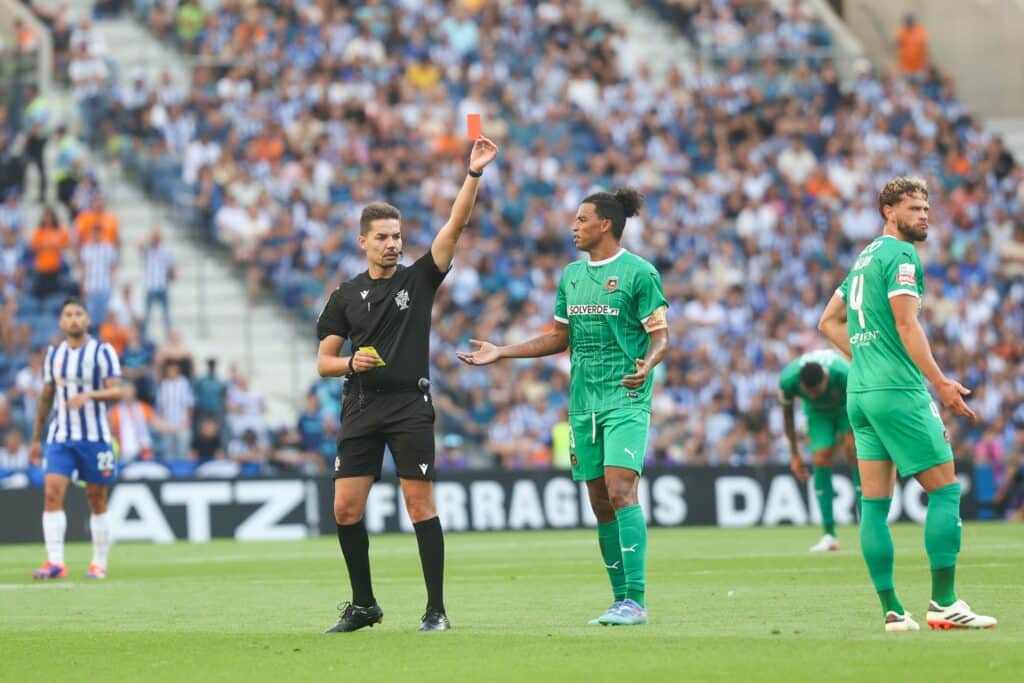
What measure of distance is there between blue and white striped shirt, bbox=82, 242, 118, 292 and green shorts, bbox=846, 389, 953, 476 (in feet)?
66.3

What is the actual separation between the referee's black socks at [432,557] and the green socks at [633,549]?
1.09 meters

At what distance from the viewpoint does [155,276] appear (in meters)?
29.5

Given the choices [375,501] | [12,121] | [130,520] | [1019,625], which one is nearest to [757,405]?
[375,501]

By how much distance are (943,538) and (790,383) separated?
9457 mm

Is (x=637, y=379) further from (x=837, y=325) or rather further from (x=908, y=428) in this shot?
(x=908, y=428)

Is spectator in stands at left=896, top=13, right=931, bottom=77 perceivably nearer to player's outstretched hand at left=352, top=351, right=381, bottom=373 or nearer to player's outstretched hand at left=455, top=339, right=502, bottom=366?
player's outstretched hand at left=455, top=339, right=502, bottom=366

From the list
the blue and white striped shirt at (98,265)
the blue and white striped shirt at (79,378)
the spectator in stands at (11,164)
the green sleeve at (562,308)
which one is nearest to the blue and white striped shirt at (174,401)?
the blue and white striped shirt at (98,265)

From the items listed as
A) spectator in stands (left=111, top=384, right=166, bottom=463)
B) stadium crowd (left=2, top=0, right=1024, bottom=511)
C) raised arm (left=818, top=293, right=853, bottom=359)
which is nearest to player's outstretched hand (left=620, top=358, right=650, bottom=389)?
raised arm (left=818, top=293, right=853, bottom=359)

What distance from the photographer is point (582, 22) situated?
126 ft

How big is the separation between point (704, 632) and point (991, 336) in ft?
77.1

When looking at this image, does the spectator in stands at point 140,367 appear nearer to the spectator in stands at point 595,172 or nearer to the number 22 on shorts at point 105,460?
the spectator in stands at point 595,172

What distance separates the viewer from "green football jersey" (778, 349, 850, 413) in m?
19.8

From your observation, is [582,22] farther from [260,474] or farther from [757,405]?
[260,474]

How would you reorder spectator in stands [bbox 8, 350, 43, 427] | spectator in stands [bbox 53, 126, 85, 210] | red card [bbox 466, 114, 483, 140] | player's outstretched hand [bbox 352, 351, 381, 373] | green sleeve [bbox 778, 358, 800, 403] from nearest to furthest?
player's outstretched hand [bbox 352, 351, 381, 373]
red card [bbox 466, 114, 483, 140]
green sleeve [bbox 778, 358, 800, 403]
spectator in stands [bbox 8, 350, 43, 427]
spectator in stands [bbox 53, 126, 85, 210]
